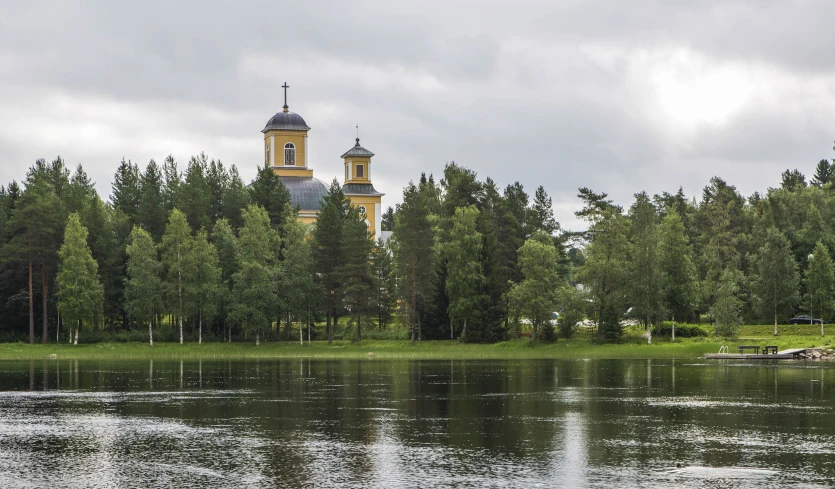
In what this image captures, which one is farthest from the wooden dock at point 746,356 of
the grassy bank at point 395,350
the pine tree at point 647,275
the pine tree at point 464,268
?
the pine tree at point 464,268

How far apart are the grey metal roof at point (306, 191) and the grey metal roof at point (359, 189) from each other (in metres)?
3.60

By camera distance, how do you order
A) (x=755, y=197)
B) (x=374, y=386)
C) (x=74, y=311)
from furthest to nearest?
(x=755, y=197), (x=74, y=311), (x=374, y=386)

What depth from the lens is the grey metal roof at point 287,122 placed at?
14238cm

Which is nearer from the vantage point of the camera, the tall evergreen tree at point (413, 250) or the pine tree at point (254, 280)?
the pine tree at point (254, 280)

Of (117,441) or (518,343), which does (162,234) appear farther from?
(117,441)

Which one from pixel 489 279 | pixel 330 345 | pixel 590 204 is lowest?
pixel 330 345

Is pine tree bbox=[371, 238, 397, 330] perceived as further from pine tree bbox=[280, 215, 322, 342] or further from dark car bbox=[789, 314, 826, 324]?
dark car bbox=[789, 314, 826, 324]

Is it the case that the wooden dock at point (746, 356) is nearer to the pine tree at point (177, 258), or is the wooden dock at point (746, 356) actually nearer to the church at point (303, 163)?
the pine tree at point (177, 258)

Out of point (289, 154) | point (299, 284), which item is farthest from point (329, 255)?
point (289, 154)

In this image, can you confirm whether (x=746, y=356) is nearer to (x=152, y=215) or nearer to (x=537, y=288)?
(x=537, y=288)

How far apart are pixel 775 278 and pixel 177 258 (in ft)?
184

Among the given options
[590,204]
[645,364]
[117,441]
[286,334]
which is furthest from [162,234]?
[117,441]

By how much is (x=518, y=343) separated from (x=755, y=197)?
9912cm

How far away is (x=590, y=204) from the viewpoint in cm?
9569
